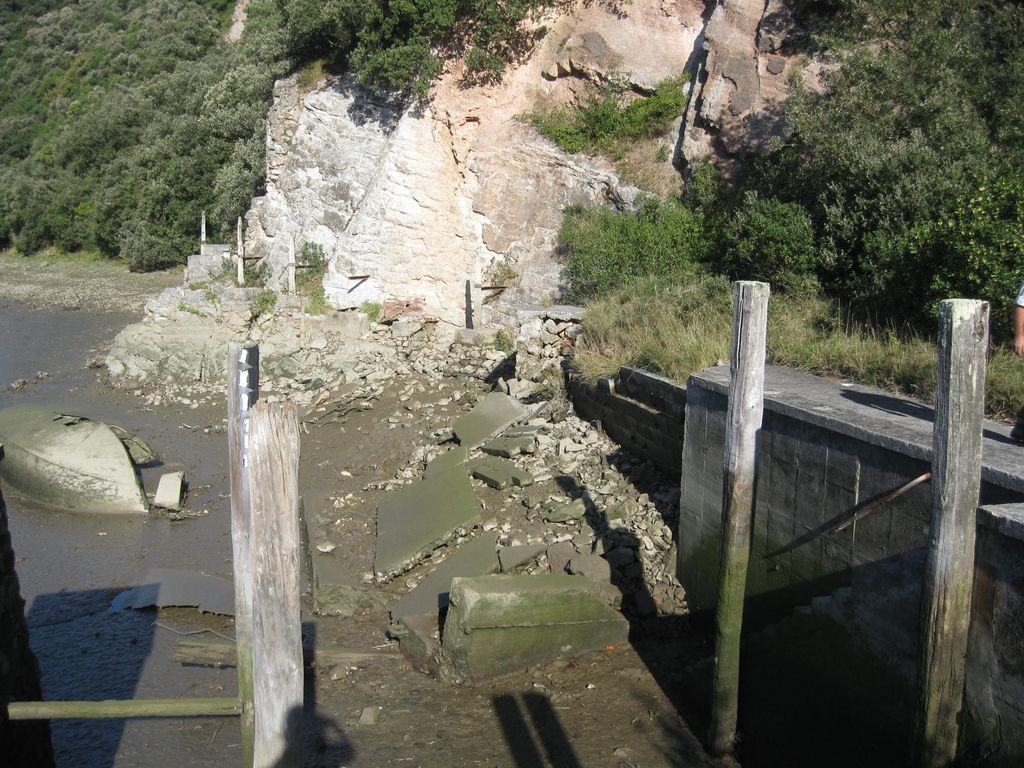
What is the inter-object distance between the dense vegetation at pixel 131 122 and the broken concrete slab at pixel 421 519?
13523mm

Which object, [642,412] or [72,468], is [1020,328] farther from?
[72,468]

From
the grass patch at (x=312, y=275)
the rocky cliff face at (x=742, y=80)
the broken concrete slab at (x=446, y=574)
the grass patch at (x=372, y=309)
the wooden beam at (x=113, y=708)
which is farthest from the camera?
the grass patch at (x=312, y=275)

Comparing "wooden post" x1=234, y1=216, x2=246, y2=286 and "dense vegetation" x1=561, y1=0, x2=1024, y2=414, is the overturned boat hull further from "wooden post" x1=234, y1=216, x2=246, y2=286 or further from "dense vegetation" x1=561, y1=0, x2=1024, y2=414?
"wooden post" x1=234, y1=216, x2=246, y2=286

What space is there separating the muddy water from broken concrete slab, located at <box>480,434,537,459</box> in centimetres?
323

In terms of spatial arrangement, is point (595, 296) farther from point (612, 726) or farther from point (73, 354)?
point (73, 354)

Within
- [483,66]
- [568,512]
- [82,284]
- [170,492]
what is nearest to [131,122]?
[82,284]

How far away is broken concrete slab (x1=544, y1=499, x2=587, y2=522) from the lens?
8703mm

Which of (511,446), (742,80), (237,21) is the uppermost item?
(237,21)

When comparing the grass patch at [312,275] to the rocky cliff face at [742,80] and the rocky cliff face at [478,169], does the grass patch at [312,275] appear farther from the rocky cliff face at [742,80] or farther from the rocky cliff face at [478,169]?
the rocky cliff face at [742,80]

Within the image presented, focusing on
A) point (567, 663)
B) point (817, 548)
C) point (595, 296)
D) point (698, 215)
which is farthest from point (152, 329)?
point (817, 548)

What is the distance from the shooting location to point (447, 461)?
10516 mm

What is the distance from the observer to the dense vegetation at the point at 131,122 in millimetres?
25844

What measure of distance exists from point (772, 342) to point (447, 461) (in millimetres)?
3988

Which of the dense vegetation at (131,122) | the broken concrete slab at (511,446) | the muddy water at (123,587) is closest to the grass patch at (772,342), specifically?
the broken concrete slab at (511,446)
